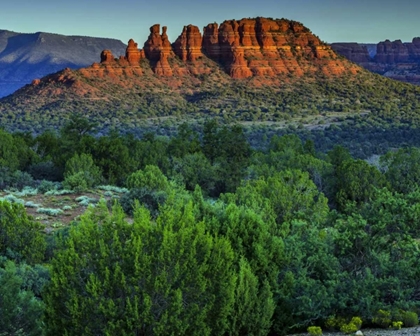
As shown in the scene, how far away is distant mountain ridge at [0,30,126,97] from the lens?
171m

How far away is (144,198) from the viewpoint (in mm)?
23938

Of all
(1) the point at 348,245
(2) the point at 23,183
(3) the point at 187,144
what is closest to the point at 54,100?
(3) the point at 187,144

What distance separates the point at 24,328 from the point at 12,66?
590 feet

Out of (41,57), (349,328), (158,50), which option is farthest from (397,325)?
(41,57)

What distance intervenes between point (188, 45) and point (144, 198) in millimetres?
84016

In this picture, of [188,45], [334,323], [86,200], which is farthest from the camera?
[188,45]

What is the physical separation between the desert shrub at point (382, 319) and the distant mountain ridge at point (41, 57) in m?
162

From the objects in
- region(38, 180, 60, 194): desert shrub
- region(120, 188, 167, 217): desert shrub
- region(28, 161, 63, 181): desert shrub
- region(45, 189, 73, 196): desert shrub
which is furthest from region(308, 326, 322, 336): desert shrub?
region(28, 161, 63, 181): desert shrub

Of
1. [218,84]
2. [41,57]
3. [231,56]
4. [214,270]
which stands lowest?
[214,270]

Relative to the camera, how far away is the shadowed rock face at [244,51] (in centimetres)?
10038

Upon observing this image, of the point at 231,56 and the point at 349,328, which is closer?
the point at 349,328

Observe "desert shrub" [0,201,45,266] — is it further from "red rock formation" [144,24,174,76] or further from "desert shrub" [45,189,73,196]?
"red rock formation" [144,24,174,76]

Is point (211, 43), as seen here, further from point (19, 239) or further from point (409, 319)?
point (409, 319)

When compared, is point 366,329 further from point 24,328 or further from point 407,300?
point 24,328
